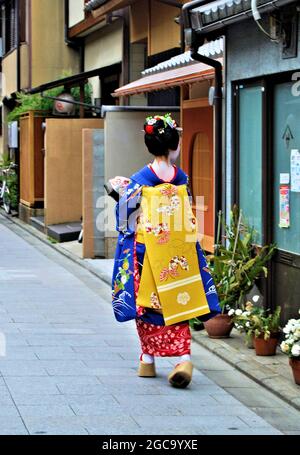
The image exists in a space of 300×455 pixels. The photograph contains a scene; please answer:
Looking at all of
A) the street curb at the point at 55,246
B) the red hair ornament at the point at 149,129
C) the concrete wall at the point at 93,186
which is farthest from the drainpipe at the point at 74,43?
the red hair ornament at the point at 149,129

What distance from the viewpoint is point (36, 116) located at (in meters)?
24.2

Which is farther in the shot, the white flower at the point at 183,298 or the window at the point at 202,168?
the window at the point at 202,168

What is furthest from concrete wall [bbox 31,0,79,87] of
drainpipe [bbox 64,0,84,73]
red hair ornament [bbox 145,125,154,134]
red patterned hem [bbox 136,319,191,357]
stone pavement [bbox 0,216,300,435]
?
red patterned hem [bbox 136,319,191,357]

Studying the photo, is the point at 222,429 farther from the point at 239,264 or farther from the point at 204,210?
the point at 204,210

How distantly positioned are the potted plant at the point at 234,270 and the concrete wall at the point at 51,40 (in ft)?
57.2

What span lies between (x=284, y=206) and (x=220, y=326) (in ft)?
4.69

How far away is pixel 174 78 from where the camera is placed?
516 inches

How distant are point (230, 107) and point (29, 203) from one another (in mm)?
14302

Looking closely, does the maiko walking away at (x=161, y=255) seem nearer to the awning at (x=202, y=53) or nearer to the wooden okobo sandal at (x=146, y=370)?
the wooden okobo sandal at (x=146, y=370)

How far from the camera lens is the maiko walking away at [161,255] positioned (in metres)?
8.37

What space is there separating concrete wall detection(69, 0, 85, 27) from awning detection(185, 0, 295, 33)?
48.1 ft

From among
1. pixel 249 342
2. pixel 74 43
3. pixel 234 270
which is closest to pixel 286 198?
pixel 234 270

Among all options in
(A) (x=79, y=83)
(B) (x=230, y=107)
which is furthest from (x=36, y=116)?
(B) (x=230, y=107)

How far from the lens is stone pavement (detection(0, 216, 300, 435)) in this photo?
707 centimetres
